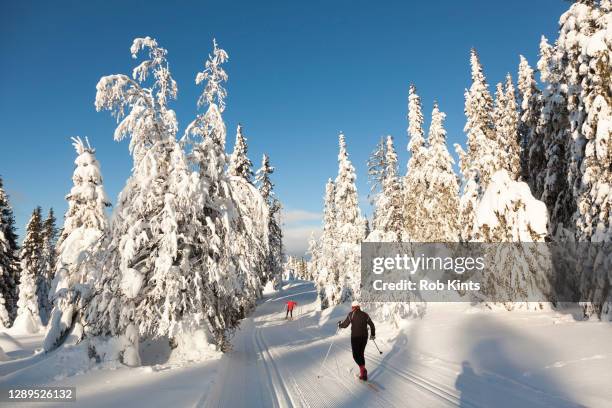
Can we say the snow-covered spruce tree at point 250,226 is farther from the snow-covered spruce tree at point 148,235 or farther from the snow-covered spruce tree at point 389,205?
the snow-covered spruce tree at point 389,205

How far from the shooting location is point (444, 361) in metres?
11.0

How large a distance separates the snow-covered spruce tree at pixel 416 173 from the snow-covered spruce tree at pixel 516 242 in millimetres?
11146

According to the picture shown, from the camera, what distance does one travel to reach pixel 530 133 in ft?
79.9

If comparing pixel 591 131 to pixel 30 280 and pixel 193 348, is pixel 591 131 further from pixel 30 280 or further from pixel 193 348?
pixel 30 280

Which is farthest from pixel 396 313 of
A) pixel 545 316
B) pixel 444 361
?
pixel 444 361

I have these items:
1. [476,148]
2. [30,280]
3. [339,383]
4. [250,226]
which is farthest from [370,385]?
[30,280]

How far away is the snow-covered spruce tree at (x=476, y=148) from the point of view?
69.4ft

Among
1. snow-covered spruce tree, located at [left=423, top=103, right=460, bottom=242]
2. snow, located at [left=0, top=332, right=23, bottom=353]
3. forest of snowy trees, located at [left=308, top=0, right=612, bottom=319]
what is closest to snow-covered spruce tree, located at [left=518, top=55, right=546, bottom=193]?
forest of snowy trees, located at [left=308, top=0, right=612, bottom=319]

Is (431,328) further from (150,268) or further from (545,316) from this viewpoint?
(150,268)

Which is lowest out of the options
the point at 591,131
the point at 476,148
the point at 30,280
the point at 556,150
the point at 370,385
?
the point at 370,385

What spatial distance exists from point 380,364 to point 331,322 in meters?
15.8

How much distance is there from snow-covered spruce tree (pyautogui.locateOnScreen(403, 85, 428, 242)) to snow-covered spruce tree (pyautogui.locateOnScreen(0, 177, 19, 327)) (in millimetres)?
31598

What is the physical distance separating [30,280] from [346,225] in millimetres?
30260

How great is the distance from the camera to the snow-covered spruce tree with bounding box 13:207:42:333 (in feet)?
112
